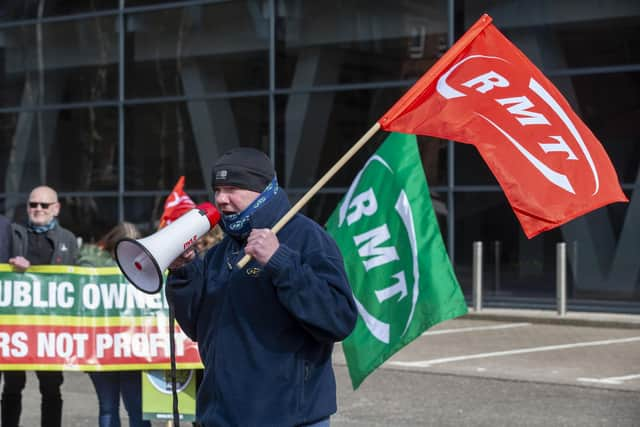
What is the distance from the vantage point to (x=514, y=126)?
16.0ft

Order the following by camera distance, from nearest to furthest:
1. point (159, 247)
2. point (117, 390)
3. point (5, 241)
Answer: point (159, 247) → point (117, 390) → point (5, 241)

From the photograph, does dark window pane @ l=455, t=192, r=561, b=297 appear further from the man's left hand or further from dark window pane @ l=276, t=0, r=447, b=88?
the man's left hand

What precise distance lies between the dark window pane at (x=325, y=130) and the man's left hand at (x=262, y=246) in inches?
611

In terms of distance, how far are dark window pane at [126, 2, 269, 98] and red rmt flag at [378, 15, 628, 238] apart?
53.0ft

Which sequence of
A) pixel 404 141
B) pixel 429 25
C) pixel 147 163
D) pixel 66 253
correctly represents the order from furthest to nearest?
1. pixel 147 163
2. pixel 429 25
3. pixel 66 253
4. pixel 404 141

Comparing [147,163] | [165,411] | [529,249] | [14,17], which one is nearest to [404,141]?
[165,411]

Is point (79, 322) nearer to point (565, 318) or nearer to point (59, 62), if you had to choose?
point (565, 318)

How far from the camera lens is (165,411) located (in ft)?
23.0

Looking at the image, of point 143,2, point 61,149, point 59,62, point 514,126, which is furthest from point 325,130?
point 514,126

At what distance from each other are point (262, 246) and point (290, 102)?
17.1 m

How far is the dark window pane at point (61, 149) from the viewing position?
22.9 meters

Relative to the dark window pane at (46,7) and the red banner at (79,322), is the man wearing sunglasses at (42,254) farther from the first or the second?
the dark window pane at (46,7)

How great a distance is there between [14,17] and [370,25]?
809cm

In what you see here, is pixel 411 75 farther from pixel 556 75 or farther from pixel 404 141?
pixel 404 141
